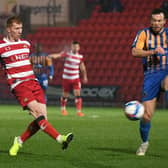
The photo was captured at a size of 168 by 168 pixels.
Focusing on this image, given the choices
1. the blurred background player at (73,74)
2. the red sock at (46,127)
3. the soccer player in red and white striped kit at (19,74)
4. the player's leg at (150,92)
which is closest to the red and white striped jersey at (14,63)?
the soccer player in red and white striped kit at (19,74)

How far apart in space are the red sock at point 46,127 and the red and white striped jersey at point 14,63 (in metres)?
0.55

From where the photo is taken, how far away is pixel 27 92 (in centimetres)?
764

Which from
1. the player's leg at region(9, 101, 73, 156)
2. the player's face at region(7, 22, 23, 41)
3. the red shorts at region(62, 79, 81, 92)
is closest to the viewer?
the player's leg at region(9, 101, 73, 156)

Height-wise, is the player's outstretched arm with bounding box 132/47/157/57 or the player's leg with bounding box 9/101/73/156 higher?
the player's outstretched arm with bounding box 132/47/157/57

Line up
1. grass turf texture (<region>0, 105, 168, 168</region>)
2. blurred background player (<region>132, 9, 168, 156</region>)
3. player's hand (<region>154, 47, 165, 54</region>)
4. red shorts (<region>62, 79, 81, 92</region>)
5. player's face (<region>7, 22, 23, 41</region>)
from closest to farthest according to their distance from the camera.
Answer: grass turf texture (<region>0, 105, 168, 168</region>), player's hand (<region>154, 47, 165, 54</region>), player's face (<region>7, 22, 23, 41</region>), blurred background player (<region>132, 9, 168, 156</region>), red shorts (<region>62, 79, 81, 92</region>)

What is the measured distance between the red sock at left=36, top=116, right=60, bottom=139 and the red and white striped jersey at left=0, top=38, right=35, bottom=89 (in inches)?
21.7

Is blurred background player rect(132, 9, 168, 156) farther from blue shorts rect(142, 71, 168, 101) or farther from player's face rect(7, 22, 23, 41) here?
player's face rect(7, 22, 23, 41)

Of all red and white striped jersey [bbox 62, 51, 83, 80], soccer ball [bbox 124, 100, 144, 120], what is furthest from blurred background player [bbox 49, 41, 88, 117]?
soccer ball [bbox 124, 100, 144, 120]

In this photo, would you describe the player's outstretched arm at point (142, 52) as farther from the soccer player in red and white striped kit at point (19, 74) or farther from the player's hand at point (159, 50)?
the soccer player in red and white striped kit at point (19, 74)

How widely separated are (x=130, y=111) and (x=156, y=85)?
0.63 m

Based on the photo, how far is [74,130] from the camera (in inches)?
451

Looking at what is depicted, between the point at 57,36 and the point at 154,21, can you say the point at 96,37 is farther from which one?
the point at 154,21

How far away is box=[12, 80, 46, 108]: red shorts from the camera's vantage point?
761cm

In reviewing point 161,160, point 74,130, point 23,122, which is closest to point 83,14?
point 23,122
